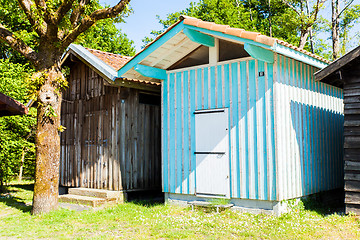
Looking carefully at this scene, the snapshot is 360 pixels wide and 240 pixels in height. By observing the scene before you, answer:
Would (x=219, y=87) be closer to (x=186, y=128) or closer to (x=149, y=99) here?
(x=186, y=128)

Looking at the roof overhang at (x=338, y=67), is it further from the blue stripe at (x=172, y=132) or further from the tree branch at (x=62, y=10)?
the tree branch at (x=62, y=10)

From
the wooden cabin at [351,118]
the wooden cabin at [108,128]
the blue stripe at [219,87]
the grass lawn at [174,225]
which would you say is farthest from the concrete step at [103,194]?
the wooden cabin at [351,118]

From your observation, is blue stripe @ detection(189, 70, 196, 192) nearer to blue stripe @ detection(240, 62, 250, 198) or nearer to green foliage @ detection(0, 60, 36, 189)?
blue stripe @ detection(240, 62, 250, 198)

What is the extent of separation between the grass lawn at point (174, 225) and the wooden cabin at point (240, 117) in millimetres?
514

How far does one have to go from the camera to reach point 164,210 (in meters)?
8.44

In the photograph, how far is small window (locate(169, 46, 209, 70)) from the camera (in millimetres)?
8727

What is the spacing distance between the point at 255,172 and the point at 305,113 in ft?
6.74

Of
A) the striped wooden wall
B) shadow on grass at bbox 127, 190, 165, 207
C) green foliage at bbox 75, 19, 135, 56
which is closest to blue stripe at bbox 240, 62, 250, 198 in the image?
shadow on grass at bbox 127, 190, 165, 207

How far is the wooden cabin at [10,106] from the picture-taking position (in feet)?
30.6

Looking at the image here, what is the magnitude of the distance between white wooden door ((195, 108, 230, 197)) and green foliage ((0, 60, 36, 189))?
19.9 feet

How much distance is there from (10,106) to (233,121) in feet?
20.0

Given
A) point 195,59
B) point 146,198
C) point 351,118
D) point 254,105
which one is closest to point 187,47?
point 195,59

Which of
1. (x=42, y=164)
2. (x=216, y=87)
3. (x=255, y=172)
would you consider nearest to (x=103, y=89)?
(x=42, y=164)

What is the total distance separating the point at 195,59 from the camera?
8.94 m
